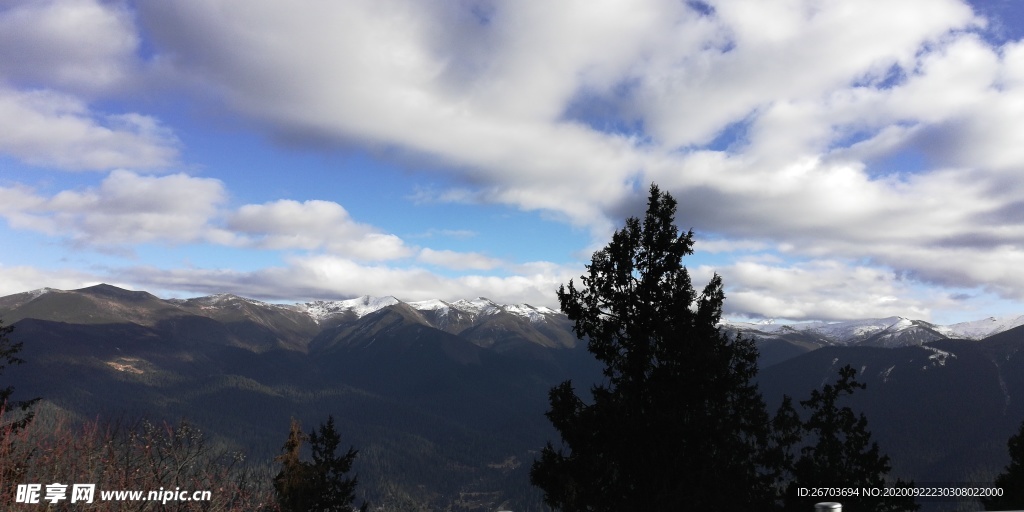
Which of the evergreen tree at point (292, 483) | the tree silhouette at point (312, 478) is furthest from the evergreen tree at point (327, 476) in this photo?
the evergreen tree at point (292, 483)

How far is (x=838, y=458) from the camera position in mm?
27828

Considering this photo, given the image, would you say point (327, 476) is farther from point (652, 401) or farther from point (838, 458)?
point (838, 458)

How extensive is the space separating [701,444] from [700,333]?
12.6ft

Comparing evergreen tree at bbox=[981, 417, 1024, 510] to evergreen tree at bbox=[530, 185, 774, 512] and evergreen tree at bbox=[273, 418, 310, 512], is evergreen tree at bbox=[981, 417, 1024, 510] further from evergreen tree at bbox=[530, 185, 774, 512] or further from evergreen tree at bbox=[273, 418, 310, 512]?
evergreen tree at bbox=[273, 418, 310, 512]

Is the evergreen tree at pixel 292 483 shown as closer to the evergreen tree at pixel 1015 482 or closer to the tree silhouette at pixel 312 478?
the tree silhouette at pixel 312 478

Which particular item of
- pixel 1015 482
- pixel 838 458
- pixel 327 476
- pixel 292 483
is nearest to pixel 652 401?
pixel 838 458

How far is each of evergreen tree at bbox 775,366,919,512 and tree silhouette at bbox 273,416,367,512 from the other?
28.0 metres

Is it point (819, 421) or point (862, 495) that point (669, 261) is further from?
point (862, 495)

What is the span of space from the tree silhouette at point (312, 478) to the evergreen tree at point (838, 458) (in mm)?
28009

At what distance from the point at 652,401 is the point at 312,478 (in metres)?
26.0

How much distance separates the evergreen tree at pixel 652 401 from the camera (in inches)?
742

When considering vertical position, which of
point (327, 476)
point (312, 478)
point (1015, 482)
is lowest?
point (327, 476)

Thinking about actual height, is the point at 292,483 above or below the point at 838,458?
below

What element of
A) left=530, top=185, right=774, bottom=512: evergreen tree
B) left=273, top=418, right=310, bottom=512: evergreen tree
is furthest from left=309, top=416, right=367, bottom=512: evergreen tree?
left=530, top=185, right=774, bottom=512: evergreen tree
